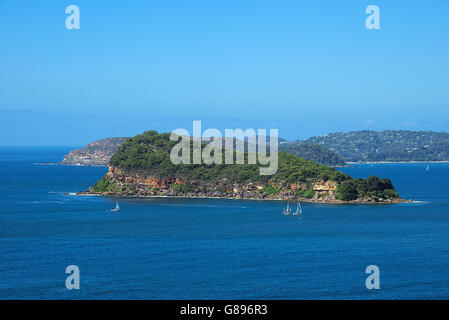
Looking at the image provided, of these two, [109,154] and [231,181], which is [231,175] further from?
[109,154]

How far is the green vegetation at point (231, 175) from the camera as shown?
7969 cm

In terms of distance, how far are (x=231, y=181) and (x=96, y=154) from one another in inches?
4089

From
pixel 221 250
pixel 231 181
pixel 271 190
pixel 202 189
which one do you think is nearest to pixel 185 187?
pixel 202 189

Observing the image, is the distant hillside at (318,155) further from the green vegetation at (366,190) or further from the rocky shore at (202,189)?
the green vegetation at (366,190)

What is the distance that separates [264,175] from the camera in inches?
3499

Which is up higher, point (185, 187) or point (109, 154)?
point (109, 154)

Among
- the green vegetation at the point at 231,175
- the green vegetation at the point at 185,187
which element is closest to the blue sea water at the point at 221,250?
the green vegetation at the point at 231,175

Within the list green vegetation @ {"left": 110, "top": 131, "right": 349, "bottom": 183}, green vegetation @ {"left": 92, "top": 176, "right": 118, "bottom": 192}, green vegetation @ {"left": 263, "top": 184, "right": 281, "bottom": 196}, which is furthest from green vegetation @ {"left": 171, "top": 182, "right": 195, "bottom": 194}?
green vegetation @ {"left": 263, "top": 184, "right": 281, "bottom": 196}

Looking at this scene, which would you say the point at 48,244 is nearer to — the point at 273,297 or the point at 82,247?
A: the point at 82,247

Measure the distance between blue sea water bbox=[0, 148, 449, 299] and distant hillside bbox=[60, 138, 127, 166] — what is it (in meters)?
102

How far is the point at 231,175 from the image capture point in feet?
297
